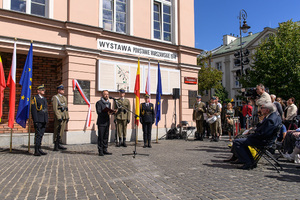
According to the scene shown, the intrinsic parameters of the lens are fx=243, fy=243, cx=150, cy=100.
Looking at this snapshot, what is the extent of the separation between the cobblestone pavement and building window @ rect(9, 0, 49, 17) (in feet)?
19.0

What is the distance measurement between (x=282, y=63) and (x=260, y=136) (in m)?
21.9

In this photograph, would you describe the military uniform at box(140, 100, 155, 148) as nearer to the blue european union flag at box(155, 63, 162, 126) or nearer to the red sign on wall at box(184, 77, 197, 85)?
the blue european union flag at box(155, 63, 162, 126)

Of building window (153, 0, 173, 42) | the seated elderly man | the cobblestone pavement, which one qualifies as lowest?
the cobblestone pavement

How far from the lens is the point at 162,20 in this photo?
42.3ft

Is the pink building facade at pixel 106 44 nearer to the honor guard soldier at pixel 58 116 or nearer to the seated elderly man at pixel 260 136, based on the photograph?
the honor guard soldier at pixel 58 116

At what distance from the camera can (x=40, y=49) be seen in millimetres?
9305

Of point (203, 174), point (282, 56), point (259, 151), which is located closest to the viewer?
point (203, 174)

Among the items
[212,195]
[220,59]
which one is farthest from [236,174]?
[220,59]

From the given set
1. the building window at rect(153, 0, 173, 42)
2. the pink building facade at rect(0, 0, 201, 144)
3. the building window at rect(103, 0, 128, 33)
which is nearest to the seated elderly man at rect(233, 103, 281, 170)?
the pink building facade at rect(0, 0, 201, 144)

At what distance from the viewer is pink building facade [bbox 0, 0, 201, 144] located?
30.6 feet

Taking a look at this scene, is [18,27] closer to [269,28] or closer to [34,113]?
[34,113]

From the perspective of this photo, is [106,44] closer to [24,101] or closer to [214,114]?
[24,101]

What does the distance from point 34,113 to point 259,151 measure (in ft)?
20.4

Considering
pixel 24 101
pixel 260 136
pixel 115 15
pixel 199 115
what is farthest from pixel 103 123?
pixel 115 15
